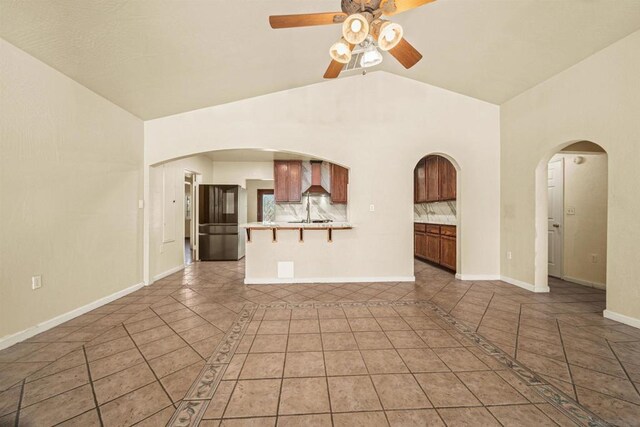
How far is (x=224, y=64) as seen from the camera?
10.4ft

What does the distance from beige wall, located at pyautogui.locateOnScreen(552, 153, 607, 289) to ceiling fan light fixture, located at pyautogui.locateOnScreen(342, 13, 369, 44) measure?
15.3 ft

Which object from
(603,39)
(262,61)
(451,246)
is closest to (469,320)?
(451,246)

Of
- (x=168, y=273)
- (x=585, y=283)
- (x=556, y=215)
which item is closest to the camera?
(x=585, y=283)

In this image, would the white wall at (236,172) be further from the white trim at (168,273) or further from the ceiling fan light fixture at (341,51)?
the ceiling fan light fixture at (341,51)

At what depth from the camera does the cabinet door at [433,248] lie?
17.7 feet

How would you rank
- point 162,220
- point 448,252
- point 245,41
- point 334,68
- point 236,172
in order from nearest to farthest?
point 334,68, point 245,41, point 162,220, point 448,252, point 236,172

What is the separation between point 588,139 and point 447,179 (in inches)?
85.4

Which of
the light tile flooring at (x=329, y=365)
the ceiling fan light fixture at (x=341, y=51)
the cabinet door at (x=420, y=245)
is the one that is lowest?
the light tile flooring at (x=329, y=365)

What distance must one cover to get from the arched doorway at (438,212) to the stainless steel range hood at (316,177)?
218 cm

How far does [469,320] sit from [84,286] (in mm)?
4584

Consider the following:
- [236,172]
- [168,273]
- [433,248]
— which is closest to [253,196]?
[236,172]

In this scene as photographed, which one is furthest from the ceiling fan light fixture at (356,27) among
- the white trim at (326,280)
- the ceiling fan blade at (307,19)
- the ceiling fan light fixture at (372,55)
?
the white trim at (326,280)

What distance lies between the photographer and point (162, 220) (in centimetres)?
470

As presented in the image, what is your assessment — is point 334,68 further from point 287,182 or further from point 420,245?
point 420,245
